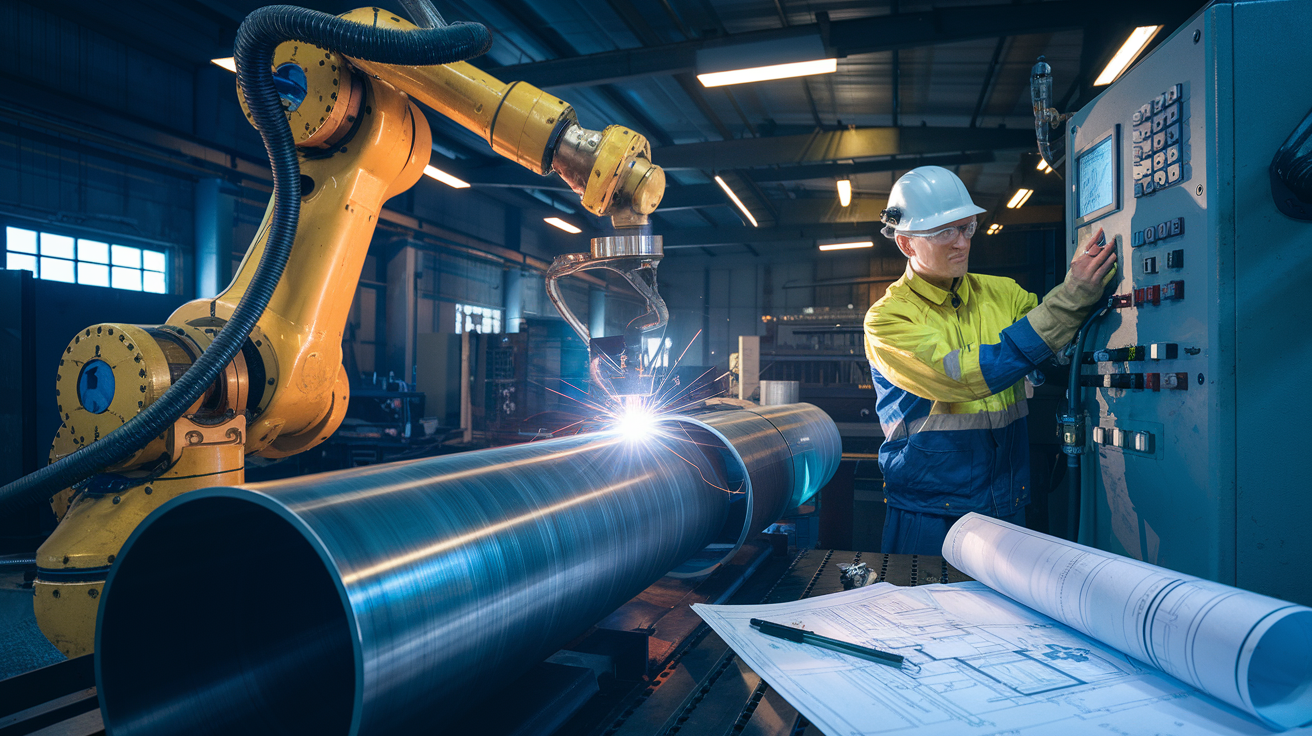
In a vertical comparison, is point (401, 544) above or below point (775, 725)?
above

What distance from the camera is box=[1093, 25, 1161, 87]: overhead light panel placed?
444 cm

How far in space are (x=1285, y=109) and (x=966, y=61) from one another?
5.67 meters

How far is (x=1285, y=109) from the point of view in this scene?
1.07 m

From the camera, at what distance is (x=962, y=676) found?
2.53ft

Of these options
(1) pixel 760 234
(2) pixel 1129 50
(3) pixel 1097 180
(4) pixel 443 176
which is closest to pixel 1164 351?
(3) pixel 1097 180

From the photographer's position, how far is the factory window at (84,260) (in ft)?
18.7

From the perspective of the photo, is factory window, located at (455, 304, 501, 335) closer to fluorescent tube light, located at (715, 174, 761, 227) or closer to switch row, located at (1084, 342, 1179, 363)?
fluorescent tube light, located at (715, 174, 761, 227)

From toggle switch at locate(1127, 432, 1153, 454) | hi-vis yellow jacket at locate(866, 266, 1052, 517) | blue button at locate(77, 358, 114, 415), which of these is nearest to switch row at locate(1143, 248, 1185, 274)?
toggle switch at locate(1127, 432, 1153, 454)

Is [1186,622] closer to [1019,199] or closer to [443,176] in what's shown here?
[1019,199]

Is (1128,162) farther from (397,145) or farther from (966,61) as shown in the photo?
(966,61)

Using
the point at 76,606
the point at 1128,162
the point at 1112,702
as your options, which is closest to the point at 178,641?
the point at 76,606

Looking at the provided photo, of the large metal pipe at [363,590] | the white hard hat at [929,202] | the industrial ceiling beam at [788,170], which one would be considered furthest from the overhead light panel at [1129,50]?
the large metal pipe at [363,590]

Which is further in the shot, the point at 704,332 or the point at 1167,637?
the point at 704,332

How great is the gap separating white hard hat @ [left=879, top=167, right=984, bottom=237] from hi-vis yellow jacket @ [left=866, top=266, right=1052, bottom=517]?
0.17 meters
